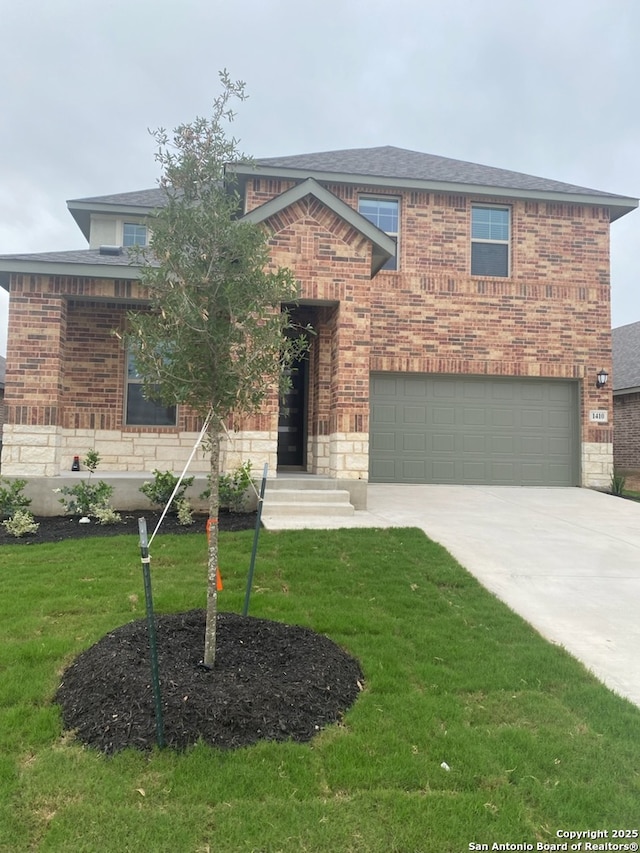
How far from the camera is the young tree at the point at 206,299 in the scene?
3.72 metres

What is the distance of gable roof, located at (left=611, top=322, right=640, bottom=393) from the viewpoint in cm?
1764

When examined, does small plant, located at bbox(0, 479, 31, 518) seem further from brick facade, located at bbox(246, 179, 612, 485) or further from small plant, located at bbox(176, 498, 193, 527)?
brick facade, located at bbox(246, 179, 612, 485)

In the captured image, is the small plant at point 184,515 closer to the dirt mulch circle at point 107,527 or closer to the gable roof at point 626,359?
the dirt mulch circle at point 107,527

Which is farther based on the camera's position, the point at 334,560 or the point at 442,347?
the point at 442,347

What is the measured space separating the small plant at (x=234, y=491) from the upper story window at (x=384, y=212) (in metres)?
6.98

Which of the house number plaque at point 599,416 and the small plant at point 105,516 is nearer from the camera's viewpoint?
the small plant at point 105,516

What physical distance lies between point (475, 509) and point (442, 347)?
182 inches

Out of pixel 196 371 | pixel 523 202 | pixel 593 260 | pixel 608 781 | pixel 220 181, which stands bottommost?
pixel 608 781

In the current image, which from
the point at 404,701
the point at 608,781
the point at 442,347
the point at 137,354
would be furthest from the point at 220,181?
the point at 442,347

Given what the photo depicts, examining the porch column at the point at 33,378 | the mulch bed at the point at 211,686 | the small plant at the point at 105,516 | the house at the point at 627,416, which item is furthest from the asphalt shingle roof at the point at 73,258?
the house at the point at 627,416

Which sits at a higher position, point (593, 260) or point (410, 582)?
point (593, 260)

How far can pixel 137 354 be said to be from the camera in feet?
12.4

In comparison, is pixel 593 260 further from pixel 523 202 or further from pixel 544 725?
pixel 544 725

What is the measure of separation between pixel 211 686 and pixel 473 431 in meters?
10.7
